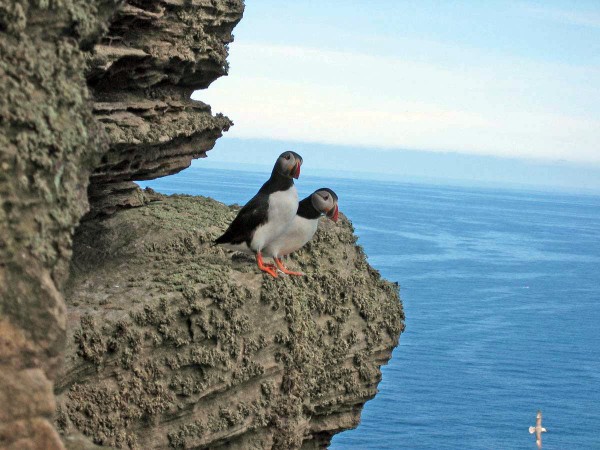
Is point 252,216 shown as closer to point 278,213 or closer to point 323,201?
point 278,213

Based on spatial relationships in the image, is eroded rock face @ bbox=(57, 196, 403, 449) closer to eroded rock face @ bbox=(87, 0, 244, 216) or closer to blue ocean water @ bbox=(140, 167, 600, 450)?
eroded rock face @ bbox=(87, 0, 244, 216)

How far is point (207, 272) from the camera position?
637 inches

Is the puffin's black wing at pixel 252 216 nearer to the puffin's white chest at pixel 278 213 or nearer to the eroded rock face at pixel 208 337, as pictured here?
the puffin's white chest at pixel 278 213

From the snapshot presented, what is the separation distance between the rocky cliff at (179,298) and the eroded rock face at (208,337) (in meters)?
0.03

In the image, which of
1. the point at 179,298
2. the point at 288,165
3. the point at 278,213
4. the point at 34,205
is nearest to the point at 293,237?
the point at 278,213

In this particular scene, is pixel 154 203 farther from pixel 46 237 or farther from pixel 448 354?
pixel 448 354

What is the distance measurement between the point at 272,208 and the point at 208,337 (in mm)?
2389

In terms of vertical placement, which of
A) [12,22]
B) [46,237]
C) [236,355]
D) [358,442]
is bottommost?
[358,442]

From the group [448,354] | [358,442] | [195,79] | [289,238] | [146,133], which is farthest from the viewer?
[448,354]

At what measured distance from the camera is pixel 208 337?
51.1 ft

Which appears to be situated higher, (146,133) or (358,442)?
(146,133)

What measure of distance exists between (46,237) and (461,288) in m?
96.2

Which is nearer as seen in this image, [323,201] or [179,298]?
[179,298]

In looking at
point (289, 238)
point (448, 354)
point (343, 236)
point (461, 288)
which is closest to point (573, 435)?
point (448, 354)
